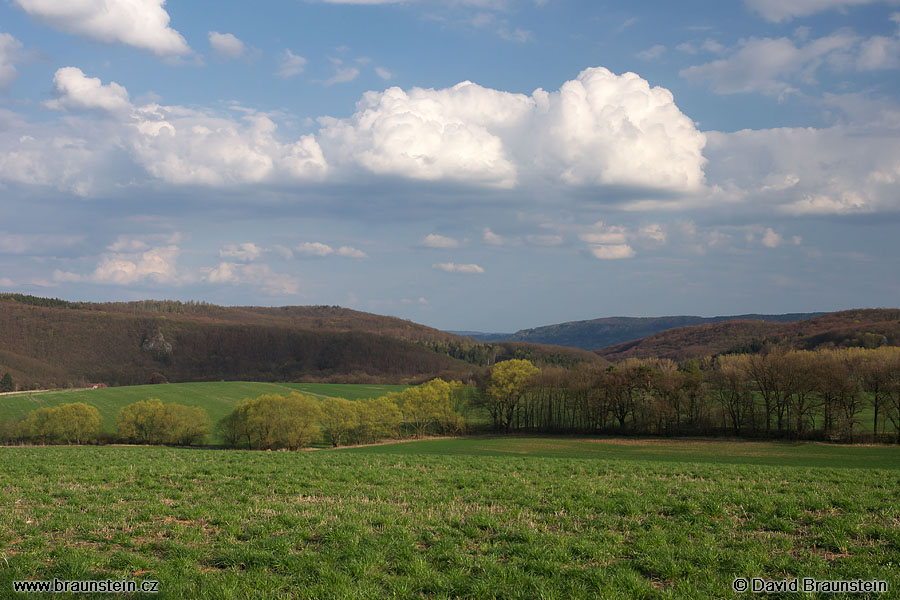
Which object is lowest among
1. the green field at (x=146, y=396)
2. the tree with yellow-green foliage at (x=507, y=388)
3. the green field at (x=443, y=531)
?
the green field at (x=146, y=396)

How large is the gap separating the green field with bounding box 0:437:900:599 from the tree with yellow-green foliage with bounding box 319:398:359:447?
51064 mm

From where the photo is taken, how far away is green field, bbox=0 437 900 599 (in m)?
7.78

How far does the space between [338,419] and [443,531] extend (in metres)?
59.9

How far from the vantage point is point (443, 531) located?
9906 mm

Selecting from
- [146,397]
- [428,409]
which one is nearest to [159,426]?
[428,409]

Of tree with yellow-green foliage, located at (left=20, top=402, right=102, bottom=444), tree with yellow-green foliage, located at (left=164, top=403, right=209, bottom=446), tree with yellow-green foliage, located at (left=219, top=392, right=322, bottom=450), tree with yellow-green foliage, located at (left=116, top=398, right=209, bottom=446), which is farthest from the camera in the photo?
tree with yellow-green foliage, located at (left=116, top=398, right=209, bottom=446)

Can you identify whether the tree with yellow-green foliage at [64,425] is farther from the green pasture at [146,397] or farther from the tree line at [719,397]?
the tree line at [719,397]

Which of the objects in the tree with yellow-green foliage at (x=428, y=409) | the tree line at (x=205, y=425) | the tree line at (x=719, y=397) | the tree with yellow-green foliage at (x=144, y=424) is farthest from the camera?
the tree with yellow-green foliage at (x=428, y=409)

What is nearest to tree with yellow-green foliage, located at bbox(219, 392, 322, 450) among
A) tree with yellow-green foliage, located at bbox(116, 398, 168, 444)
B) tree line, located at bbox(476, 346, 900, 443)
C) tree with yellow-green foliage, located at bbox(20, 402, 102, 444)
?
tree with yellow-green foliage, located at bbox(116, 398, 168, 444)

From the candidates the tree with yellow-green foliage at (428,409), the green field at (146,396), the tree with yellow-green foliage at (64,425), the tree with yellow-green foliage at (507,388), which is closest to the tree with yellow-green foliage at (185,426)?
the tree with yellow-green foliage at (64,425)

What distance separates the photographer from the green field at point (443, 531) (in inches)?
306

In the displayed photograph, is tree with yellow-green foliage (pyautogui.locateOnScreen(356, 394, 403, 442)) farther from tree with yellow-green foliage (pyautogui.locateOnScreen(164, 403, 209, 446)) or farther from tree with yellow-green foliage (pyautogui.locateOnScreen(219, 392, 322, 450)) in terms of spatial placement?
tree with yellow-green foliage (pyautogui.locateOnScreen(164, 403, 209, 446))

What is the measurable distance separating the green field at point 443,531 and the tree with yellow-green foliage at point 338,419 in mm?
51064

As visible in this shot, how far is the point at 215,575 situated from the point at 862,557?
954 cm
